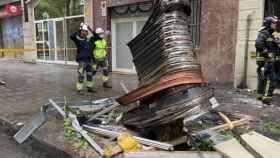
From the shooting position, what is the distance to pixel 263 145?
373cm

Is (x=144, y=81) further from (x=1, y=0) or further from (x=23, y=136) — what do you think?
(x=1, y=0)

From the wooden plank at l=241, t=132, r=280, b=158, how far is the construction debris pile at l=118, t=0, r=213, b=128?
727mm

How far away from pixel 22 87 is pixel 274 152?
25.1ft

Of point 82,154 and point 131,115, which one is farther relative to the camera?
point 131,115

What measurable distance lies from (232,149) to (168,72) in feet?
3.85

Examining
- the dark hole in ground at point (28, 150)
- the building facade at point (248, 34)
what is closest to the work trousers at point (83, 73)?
the dark hole in ground at point (28, 150)

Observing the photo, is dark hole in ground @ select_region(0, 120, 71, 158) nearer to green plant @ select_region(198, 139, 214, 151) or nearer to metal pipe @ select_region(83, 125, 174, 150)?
metal pipe @ select_region(83, 125, 174, 150)

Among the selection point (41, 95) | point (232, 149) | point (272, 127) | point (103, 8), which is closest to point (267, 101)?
point (272, 127)

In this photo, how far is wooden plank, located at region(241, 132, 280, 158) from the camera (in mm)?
3471

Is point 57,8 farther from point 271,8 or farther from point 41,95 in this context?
point 271,8

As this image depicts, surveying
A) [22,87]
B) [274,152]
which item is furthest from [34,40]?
[274,152]

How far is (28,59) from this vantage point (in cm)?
1809

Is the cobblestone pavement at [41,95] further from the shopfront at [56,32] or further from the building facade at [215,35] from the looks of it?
the shopfront at [56,32]

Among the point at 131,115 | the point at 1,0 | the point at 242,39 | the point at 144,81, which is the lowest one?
the point at 131,115
